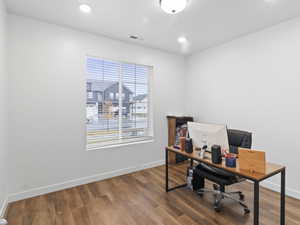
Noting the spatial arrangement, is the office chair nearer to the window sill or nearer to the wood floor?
the wood floor

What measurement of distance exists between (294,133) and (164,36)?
2737 millimetres

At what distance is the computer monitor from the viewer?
191 centimetres

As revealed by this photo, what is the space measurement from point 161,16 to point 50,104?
224 centimetres

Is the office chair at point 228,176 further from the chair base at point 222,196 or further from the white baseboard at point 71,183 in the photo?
the white baseboard at point 71,183

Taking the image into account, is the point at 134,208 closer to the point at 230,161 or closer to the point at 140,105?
the point at 230,161

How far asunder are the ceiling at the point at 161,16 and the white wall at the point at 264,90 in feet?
1.02

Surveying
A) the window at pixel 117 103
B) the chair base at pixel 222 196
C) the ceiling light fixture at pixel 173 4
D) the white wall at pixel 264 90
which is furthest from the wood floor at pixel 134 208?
A: the ceiling light fixture at pixel 173 4

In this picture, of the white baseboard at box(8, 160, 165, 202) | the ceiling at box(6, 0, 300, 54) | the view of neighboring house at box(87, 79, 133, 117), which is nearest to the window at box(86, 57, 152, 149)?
the view of neighboring house at box(87, 79, 133, 117)

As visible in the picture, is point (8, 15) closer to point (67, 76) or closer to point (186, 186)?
point (67, 76)

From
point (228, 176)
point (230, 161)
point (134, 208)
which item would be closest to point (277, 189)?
point (228, 176)

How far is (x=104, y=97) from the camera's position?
127 inches

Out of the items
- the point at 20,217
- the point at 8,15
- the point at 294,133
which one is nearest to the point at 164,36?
the point at 8,15

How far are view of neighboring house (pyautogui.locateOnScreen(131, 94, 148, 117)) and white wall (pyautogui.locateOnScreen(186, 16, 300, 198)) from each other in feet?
4.89

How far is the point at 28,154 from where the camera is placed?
2412mm
